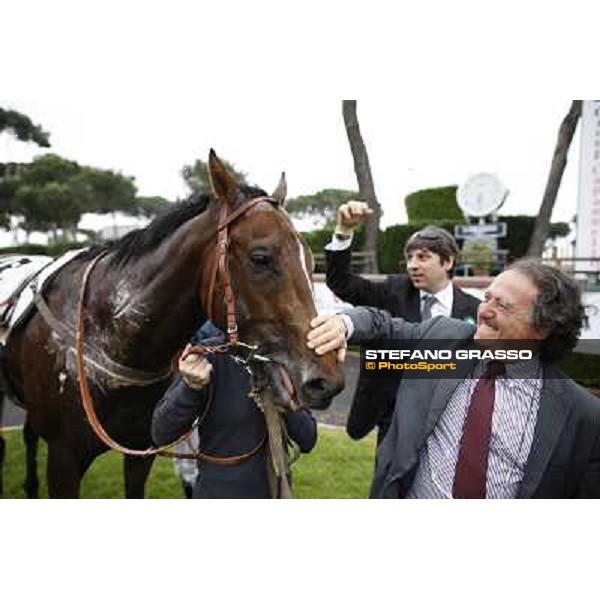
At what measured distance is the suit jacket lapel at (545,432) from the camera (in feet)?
4.62

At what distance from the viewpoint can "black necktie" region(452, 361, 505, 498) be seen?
145cm

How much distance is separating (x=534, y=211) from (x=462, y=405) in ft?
2.16

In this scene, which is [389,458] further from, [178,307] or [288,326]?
[178,307]

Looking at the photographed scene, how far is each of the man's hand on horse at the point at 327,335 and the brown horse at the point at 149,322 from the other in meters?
0.03

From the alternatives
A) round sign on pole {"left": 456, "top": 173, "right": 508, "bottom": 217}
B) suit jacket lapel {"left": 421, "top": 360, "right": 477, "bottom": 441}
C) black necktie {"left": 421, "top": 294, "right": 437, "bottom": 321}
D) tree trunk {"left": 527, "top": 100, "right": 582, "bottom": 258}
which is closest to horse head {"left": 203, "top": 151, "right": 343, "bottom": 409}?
suit jacket lapel {"left": 421, "top": 360, "right": 477, "bottom": 441}

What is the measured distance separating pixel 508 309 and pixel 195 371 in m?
0.83

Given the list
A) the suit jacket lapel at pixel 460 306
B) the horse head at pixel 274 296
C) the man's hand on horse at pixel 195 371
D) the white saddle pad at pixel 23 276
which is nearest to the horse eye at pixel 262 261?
the horse head at pixel 274 296

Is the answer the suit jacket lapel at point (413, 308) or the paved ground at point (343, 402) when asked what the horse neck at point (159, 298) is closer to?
the paved ground at point (343, 402)

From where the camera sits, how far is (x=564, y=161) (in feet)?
5.78

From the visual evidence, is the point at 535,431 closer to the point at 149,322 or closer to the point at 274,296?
the point at 274,296

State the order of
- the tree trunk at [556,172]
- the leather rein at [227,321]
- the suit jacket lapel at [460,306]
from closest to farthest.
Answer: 1. the leather rein at [227,321]
2. the suit jacket lapel at [460,306]
3. the tree trunk at [556,172]

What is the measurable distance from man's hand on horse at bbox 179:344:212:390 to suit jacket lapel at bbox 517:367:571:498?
0.85 m

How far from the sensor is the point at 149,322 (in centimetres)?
170
